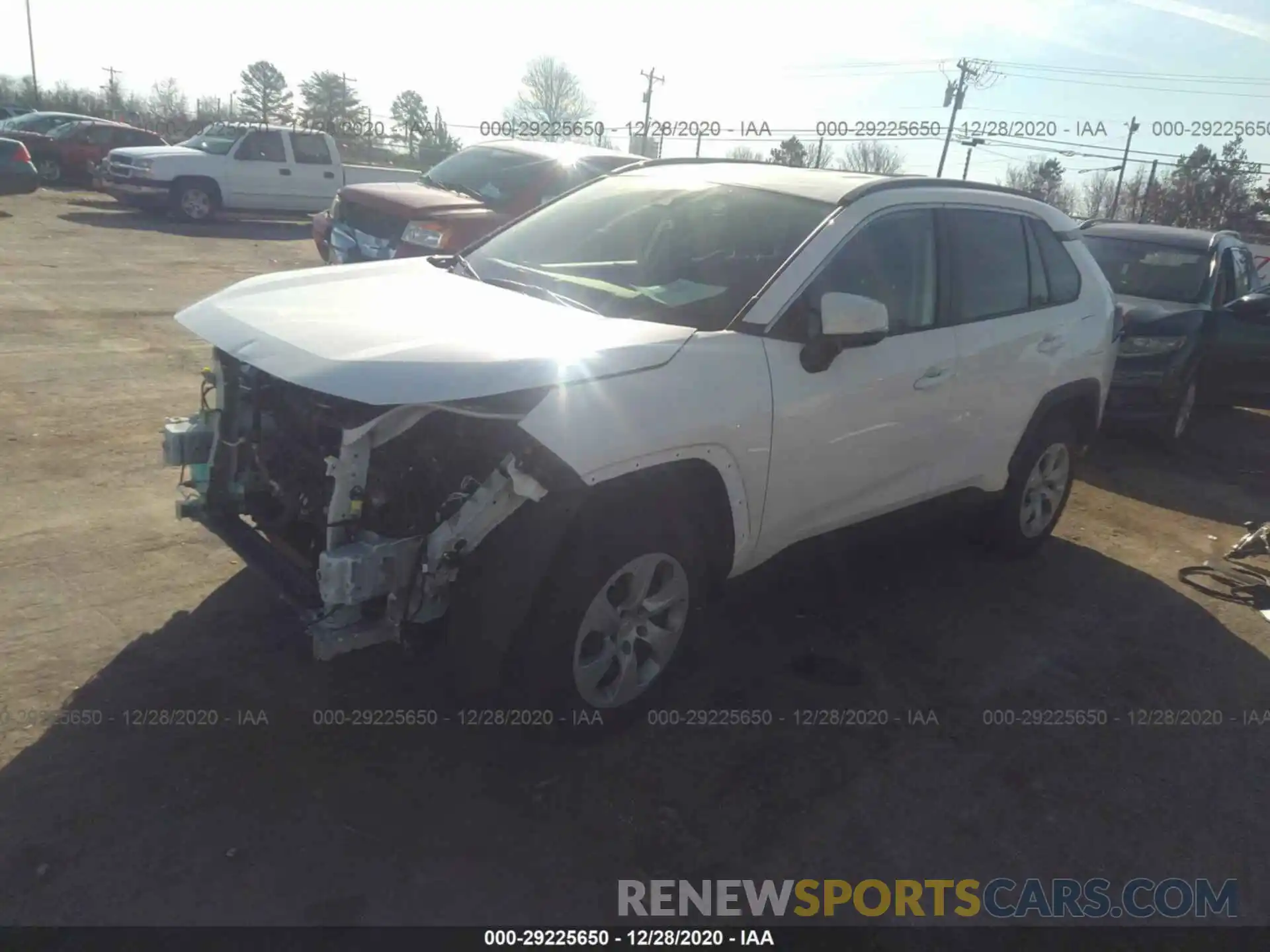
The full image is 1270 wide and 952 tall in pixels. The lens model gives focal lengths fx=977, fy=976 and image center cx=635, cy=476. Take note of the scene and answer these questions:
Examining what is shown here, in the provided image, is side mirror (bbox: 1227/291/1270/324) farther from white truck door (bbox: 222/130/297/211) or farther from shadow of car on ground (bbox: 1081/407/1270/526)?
white truck door (bbox: 222/130/297/211)

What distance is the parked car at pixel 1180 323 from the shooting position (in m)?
7.98

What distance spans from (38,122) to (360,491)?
83.2 ft

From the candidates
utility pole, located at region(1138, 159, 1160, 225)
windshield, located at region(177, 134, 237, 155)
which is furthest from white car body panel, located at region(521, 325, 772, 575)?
utility pole, located at region(1138, 159, 1160, 225)

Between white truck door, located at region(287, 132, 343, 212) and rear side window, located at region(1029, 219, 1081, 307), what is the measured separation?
16502mm

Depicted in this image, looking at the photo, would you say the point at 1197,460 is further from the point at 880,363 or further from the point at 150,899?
the point at 150,899

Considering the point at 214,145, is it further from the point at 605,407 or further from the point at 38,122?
the point at 605,407

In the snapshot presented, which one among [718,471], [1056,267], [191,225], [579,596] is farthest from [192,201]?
[579,596]

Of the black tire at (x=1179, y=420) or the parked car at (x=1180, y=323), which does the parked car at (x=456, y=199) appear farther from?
the black tire at (x=1179, y=420)

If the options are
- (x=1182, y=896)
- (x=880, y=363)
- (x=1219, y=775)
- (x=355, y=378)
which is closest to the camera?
(x=355, y=378)

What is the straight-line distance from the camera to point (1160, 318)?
26.7ft

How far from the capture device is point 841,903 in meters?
2.83

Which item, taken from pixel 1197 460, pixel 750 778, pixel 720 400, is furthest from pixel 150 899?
pixel 1197 460

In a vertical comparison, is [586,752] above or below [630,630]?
below

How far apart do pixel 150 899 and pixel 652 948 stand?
132cm
